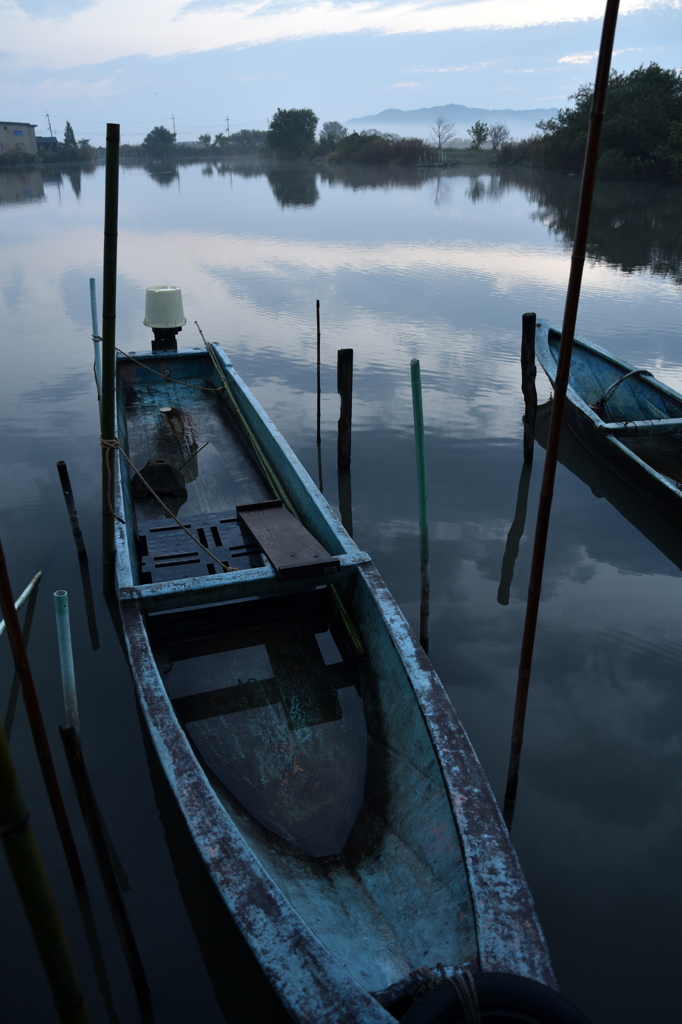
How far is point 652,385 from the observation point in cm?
992

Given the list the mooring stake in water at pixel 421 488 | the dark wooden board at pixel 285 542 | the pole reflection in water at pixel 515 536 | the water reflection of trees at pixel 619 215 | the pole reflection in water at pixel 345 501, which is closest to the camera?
the mooring stake in water at pixel 421 488

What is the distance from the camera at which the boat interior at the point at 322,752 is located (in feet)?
10.5

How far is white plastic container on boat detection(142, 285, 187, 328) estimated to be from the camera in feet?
32.0

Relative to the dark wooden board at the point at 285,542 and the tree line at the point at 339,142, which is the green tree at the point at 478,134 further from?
the dark wooden board at the point at 285,542

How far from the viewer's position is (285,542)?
5.49m

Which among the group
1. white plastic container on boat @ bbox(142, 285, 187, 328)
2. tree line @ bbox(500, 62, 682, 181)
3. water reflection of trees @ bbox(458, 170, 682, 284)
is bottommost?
white plastic container on boat @ bbox(142, 285, 187, 328)

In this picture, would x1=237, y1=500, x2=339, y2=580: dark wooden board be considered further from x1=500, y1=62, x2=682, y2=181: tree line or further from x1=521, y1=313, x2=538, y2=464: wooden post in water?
x1=500, y1=62, x2=682, y2=181: tree line

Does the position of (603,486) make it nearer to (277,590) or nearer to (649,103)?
(277,590)

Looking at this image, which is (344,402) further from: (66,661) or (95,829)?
(95,829)

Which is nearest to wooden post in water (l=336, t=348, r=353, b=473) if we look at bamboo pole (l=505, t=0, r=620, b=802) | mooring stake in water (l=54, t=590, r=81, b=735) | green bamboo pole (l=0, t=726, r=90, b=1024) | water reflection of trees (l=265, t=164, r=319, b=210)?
bamboo pole (l=505, t=0, r=620, b=802)

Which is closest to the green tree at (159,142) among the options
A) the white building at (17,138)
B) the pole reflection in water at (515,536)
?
the white building at (17,138)

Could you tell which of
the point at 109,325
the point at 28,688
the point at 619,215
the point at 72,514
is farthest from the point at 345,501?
the point at 619,215

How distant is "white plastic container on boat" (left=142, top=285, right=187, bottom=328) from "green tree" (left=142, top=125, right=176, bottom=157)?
11320cm

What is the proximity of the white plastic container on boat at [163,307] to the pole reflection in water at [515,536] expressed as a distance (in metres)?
5.83
